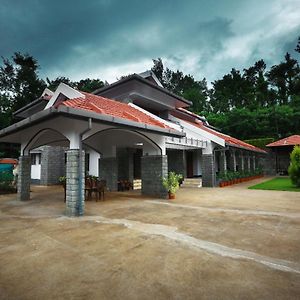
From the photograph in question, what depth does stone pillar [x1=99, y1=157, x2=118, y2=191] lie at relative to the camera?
14102 mm

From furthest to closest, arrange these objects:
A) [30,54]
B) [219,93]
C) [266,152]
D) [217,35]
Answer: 1. [219,93]
2. [30,54]
3. [266,152]
4. [217,35]

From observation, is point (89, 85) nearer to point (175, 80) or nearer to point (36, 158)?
point (36, 158)

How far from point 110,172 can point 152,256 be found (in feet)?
35.1

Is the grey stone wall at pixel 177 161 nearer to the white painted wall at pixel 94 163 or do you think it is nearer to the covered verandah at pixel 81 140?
the white painted wall at pixel 94 163

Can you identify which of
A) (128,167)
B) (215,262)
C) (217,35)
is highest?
(217,35)

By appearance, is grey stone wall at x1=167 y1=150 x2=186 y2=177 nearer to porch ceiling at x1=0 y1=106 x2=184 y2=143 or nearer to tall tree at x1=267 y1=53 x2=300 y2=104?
porch ceiling at x1=0 y1=106 x2=184 y2=143

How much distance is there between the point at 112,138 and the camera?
12.9m

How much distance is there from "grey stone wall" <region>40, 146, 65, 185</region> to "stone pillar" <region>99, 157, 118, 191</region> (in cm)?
720

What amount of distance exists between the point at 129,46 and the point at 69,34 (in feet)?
15.4


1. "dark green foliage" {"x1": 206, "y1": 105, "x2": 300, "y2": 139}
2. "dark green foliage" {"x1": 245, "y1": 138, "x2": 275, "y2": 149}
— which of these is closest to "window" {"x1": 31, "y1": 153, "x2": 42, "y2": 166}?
"dark green foliage" {"x1": 245, "y1": 138, "x2": 275, "y2": 149}

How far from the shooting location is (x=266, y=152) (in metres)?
27.5

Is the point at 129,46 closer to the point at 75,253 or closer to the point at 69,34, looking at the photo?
the point at 69,34

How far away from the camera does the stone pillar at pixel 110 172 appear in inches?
555

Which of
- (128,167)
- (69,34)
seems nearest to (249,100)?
(128,167)
